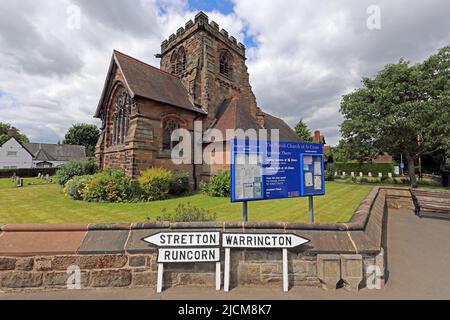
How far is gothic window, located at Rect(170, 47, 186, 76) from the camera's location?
20.6 metres

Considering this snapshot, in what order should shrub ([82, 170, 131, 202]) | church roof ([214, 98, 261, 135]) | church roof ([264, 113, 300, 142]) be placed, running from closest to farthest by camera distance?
shrub ([82, 170, 131, 202]), church roof ([214, 98, 261, 135]), church roof ([264, 113, 300, 142])

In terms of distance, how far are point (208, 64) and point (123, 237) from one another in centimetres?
1752

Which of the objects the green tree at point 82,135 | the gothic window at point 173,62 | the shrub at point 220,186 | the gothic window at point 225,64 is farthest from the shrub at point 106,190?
the green tree at point 82,135

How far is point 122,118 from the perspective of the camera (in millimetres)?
15289

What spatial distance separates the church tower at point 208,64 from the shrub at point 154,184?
22.7 feet

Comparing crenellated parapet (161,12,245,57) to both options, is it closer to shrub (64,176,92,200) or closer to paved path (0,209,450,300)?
shrub (64,176,92,200)

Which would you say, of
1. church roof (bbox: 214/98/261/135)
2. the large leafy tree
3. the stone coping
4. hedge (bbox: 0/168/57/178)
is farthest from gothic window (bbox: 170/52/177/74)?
hedge (bbox: 0/168/57/178)

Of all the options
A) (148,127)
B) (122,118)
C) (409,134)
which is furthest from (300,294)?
(409,134)

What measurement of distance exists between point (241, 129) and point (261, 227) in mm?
12470

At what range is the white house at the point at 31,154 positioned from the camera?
5088 cm

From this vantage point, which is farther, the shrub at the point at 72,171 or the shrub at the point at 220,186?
the shrub at the point at 72,171

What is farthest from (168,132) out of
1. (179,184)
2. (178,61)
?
(178,61)

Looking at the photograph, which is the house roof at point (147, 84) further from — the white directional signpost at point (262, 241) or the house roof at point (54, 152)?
the house roof at point (54, 152)
